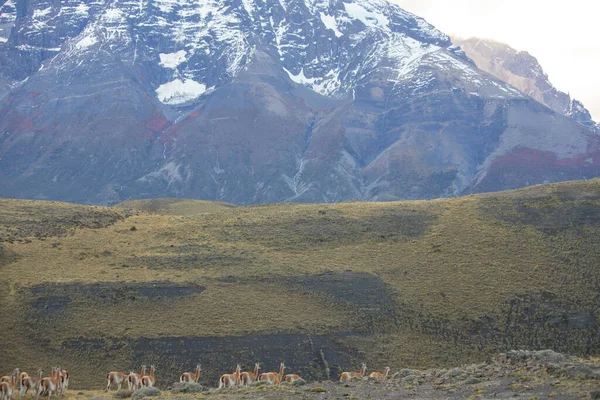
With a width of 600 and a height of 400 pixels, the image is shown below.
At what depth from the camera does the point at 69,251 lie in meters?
84.8

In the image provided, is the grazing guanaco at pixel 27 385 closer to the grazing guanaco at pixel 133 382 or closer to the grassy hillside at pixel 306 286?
the grazing guanaco at pixel 133 382

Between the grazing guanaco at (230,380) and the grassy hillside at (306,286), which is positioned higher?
the grazing guanaco at (230,380)

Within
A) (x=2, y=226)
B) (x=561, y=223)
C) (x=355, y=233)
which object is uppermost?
(x=561, y=223)

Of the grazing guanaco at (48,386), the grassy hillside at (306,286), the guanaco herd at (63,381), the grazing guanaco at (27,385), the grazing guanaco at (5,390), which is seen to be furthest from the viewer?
the grassy hillside at (306,286)

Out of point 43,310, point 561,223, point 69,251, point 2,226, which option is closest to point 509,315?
point 561,223

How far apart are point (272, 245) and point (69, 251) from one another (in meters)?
24.8

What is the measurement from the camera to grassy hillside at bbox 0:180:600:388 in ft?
210

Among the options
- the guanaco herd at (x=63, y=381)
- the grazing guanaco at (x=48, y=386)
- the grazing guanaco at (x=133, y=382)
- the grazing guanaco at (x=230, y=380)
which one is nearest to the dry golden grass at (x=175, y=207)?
the guanaco herd at (x=63, y=381)

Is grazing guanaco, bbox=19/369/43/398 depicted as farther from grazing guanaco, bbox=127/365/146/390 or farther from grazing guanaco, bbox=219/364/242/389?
grazing guanaco, bbox=219/364/242/389

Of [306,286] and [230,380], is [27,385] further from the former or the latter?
[306,286]

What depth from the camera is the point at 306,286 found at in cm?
7625

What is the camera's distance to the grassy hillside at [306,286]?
64125mm

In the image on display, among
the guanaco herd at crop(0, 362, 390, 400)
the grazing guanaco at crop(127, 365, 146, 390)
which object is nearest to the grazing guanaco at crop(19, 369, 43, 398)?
the guanaco herd at crop(0, 362, 390, 400)

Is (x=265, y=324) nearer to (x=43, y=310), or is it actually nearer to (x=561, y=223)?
(x=43, y=310)
